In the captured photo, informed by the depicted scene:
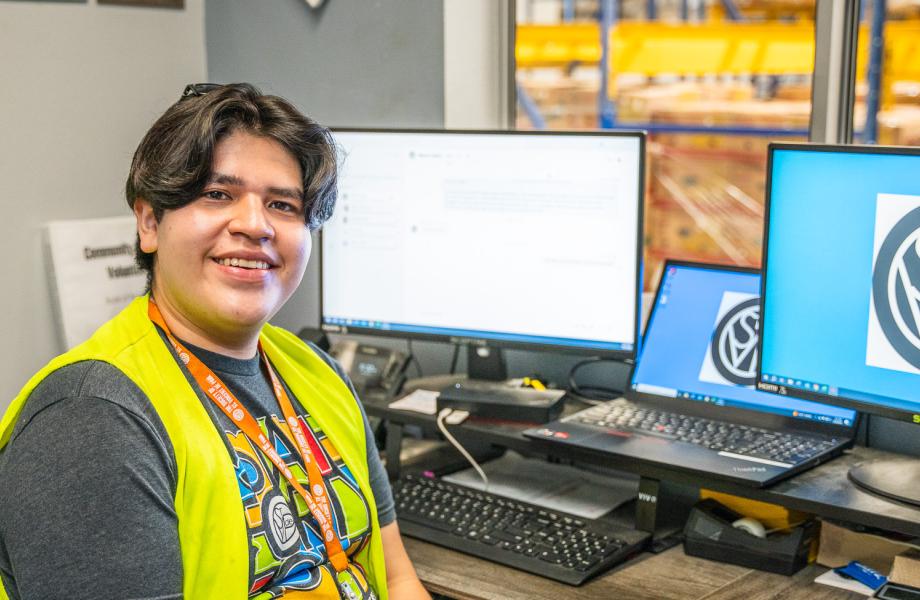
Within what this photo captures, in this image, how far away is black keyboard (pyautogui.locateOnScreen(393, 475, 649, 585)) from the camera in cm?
163

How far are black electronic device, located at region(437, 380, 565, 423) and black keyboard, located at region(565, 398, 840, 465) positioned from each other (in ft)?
0.16

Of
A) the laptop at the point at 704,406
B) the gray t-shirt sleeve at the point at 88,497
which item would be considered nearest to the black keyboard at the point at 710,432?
the laptop at the point at 704,406

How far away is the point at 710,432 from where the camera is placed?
183 cm

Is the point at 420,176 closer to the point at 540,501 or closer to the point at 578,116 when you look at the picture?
the point at 540,501

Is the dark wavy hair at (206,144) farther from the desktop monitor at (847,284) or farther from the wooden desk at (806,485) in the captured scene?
the desktop monitor at (847,284)

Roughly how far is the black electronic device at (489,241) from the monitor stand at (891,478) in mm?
448

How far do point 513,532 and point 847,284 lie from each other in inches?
24.9

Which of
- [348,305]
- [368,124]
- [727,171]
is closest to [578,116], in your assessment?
[727,171]

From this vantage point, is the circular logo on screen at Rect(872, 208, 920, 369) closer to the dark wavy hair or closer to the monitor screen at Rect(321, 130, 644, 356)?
the monitor screen at Rect(321, 130, 644, 356)

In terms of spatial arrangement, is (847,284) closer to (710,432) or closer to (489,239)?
(710,432)

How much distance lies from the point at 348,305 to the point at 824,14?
3.45 feet

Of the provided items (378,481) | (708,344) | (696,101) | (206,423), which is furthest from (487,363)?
(696,101)

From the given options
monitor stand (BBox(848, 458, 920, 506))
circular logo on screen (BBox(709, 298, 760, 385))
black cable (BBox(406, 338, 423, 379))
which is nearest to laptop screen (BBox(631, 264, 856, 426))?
circular logo on screen (BBox(709, 298, 760, 385))

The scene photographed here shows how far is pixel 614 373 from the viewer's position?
7.16 ft
